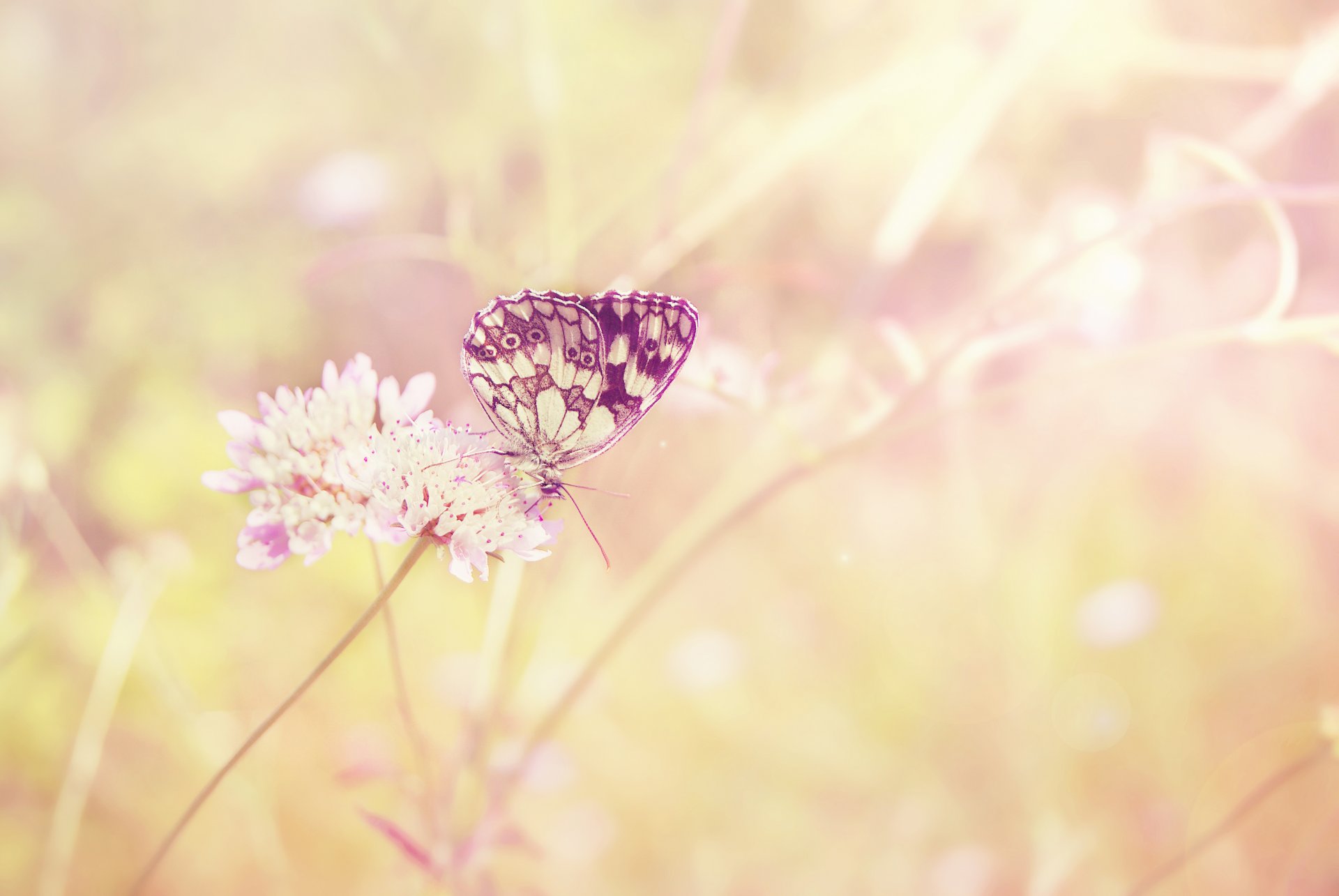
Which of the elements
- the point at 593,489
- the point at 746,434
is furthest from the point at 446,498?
the point at 746,434

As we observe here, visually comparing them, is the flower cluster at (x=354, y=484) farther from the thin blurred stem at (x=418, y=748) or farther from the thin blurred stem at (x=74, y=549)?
the thin blurred stem at (x=74, y=549)

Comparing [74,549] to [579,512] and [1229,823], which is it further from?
[1229,823]

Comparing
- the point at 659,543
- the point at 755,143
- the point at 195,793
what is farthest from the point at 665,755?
the point at 755,143

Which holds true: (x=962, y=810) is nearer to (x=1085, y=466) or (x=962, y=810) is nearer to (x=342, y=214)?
(x=1085, y=466)

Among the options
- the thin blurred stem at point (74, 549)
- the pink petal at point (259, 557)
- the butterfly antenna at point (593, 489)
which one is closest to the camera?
the pink petal at point (259, 557)

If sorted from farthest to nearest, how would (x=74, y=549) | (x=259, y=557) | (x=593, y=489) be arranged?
(x=74, y=549) < (x=593, y=489) < (x=259, y=557)

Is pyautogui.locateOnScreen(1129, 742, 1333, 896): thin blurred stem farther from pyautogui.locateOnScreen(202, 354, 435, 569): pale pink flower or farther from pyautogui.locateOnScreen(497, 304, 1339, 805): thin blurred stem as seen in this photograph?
pyautogui.locateOnScreen(202, 354, 435, 569): pale pink flower

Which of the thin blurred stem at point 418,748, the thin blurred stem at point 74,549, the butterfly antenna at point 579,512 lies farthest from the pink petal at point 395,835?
the thin blurred stem at point 74,549
